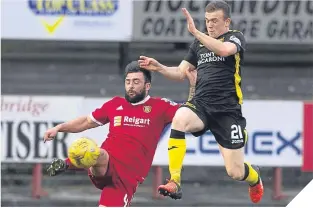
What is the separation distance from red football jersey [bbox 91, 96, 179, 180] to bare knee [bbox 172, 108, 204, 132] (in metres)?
0.60

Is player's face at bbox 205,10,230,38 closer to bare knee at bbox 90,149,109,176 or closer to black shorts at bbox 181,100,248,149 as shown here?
black shorts at bbox 181,100,248,149

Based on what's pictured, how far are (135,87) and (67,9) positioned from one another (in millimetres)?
10021

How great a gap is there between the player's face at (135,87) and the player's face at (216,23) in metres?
0.79

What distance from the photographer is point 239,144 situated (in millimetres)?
9383

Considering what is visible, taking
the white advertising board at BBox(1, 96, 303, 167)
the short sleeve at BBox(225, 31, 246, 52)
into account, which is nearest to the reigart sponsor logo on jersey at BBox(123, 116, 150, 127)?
the short sleeve at BBox(225, 31, 246, 52)

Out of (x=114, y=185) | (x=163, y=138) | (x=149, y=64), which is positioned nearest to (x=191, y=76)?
(x=149, y=64)

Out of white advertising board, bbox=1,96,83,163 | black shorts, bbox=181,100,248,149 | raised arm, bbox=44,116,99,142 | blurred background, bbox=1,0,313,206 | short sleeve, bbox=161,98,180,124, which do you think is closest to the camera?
black shorts, bbox=181,100,248,149

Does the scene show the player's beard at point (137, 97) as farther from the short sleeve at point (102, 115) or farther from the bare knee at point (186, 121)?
the bare knee at point (186, 121)

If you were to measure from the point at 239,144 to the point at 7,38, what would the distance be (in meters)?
10.9

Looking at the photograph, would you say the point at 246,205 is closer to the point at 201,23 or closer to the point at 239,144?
the point at 201,23

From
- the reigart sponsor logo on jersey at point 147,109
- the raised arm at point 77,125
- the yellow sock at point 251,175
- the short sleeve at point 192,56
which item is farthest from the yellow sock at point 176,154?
the raised arm at point 77,125

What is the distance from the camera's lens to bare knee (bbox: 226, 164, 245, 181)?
9.43 meters

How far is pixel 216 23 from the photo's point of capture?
29.6 ft

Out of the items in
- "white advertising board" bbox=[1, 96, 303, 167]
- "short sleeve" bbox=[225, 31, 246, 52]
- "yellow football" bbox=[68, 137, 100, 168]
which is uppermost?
"short sleeve" bbox=[225, 31, 246, 52]
